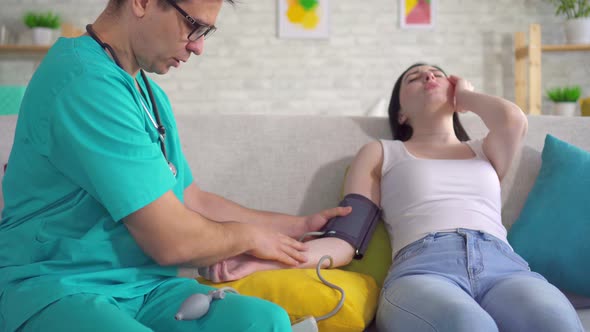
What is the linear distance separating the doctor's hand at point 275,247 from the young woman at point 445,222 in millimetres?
53

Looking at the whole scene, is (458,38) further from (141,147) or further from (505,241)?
(141,147)

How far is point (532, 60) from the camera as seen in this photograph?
442 centimetres

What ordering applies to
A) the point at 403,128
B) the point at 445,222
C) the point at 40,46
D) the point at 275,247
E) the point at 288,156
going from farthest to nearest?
1. the point at 40,46
2. the point at 403,128
3. the point at 288,156
4. the point at 445,222
5. the point at 275,247

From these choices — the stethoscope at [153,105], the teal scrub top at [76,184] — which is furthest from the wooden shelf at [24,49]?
the teal scrub top at [76,184]

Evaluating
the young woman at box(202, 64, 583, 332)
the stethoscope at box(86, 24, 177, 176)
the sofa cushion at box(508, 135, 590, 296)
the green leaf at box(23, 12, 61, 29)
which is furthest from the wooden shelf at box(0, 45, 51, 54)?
the sofa cushion at box(508, 135, 590, 296)

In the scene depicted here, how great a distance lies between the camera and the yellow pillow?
4.71 ft

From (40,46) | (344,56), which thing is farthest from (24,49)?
(344,56)

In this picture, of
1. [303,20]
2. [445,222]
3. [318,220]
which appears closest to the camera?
[445,222]

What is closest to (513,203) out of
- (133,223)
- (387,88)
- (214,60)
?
(133,223)

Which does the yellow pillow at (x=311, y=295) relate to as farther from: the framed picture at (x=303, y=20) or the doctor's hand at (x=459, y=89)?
A: the framed picture at (x=303, y=20)

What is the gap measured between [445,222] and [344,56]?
A: 3255 mm

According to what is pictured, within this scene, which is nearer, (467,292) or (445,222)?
(467,292)

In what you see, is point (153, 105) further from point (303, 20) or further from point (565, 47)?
point (565, 47)

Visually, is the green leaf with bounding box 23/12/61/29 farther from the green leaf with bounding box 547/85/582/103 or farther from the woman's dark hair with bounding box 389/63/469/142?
the green leaf with bounding box 547/85/582/103
